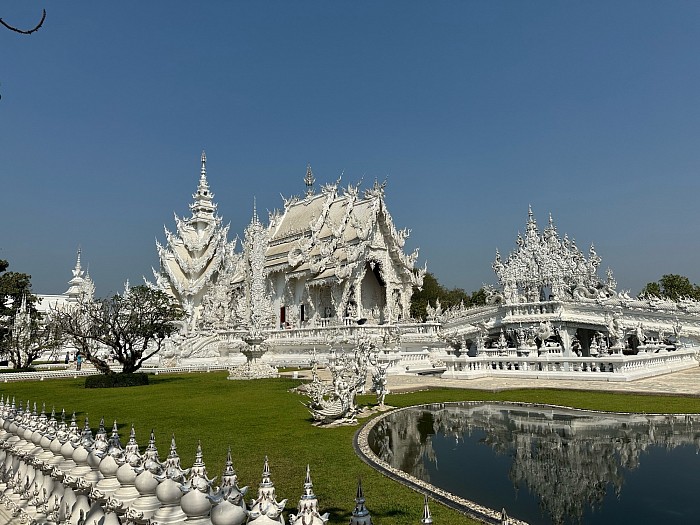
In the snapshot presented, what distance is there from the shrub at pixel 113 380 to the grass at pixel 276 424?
49cm

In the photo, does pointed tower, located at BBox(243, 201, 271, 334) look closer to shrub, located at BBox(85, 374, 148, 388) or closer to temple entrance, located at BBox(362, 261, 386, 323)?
temple entrance, located at BBox(362, 261, 386, 323)

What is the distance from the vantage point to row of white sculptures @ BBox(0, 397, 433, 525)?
9.47 ft

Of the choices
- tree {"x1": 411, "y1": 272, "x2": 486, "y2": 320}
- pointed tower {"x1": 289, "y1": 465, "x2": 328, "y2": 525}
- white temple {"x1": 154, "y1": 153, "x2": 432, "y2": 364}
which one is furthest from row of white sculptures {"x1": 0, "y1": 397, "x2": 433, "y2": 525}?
tree {"x1": 411, "y1": 272, "x2": 486, "y2": 320}

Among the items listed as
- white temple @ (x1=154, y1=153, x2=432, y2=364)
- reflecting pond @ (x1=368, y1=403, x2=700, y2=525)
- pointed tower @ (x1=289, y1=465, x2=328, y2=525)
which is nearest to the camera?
pointed tower @ (x1=289, y1=465, x2=328, y2=525)

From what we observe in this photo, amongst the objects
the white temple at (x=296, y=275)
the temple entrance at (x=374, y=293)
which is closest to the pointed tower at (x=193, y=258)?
the white temple at (x=296, y=275)

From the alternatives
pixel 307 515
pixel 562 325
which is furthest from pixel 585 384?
pixel 307 515

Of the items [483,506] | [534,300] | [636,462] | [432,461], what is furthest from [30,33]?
[534,300]

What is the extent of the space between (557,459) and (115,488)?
601cm

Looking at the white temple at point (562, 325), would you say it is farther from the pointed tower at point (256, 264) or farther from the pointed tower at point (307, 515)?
the pointed tower at point (307, 515)

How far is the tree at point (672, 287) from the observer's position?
49625 millimetres

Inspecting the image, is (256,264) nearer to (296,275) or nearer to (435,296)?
(296,275)

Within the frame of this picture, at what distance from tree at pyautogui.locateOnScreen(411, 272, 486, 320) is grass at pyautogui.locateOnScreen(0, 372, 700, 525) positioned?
34.3 m

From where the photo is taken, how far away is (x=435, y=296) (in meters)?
57.9

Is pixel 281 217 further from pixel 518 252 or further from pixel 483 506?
pixel 483 506
